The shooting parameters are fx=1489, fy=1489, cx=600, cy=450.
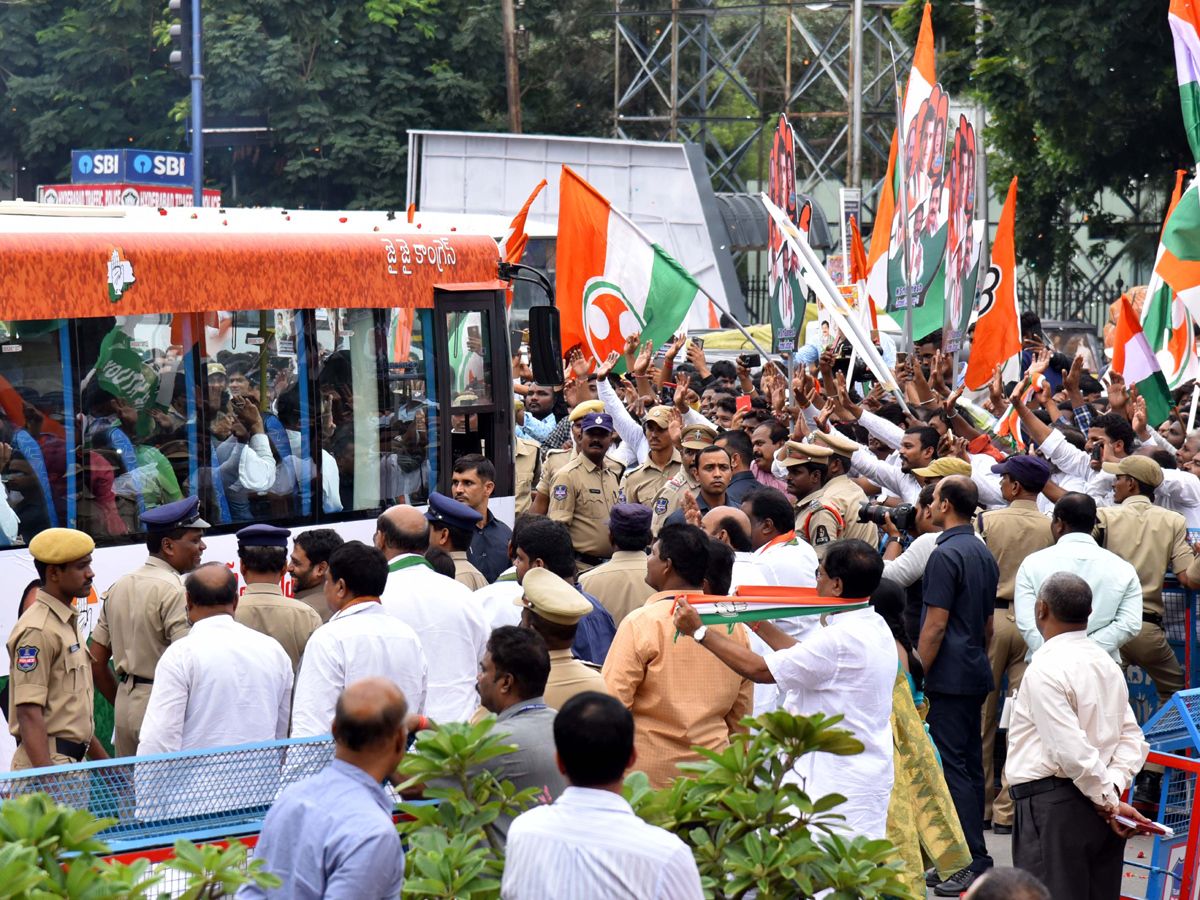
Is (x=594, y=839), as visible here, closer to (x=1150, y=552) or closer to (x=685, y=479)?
(x=1150, y=552)

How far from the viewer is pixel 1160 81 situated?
21.0m

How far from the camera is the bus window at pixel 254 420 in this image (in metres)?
8.02

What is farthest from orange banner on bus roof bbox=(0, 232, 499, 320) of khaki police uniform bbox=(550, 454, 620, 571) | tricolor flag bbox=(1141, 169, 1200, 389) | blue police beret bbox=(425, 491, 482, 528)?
tricolor flag bbox=(1141, 169, 1200, 389)

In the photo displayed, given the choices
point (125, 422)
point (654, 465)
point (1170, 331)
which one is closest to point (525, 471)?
point (654, 465)

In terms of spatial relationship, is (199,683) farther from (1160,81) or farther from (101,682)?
(1160,81)

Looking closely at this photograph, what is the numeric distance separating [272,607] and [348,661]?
3.25ft

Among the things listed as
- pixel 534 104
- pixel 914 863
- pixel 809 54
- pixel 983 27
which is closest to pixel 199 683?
pixel 914 863

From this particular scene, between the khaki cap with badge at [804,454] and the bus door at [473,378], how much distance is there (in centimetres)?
211

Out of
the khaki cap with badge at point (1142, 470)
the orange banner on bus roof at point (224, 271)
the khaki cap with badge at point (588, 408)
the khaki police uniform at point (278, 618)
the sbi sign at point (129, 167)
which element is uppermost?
the sbi sign at point (129, 167)

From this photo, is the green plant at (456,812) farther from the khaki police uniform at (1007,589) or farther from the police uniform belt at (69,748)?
the khaki police uniform at (1007,589)

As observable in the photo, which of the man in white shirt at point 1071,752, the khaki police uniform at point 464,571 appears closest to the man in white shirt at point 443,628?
the khaki police uniform at point 464,571

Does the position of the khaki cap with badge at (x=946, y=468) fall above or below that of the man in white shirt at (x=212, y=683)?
above

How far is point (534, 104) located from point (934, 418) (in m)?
27.9

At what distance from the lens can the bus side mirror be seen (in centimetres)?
917
